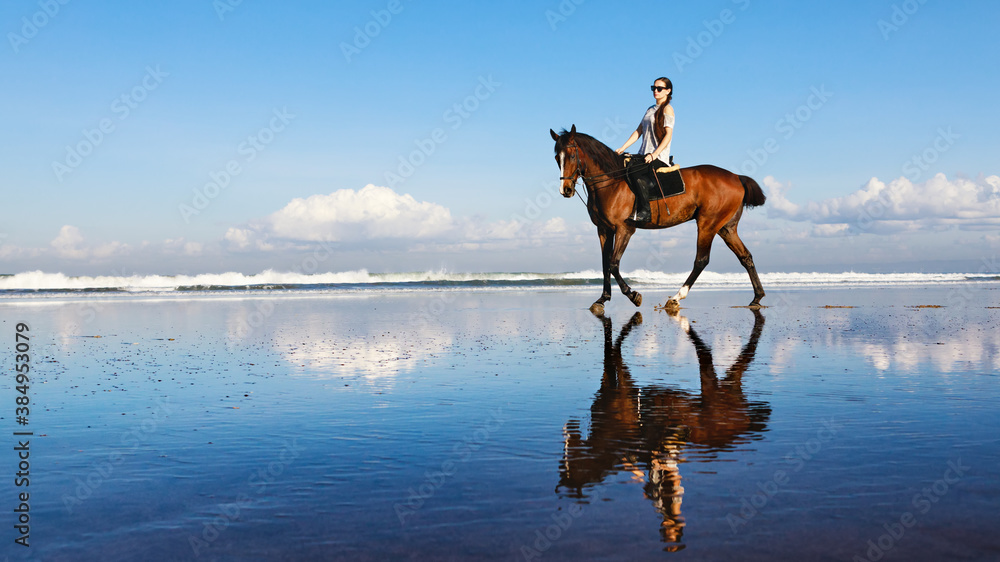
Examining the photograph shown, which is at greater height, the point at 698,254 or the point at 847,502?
the point at 698,254

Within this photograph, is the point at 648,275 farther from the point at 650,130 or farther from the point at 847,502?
the point at 847,502

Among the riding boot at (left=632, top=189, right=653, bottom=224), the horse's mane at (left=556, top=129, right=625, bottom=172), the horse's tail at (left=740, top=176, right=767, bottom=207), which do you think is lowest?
the riding boot at (left=632, top=189, right=653, bottom=224)

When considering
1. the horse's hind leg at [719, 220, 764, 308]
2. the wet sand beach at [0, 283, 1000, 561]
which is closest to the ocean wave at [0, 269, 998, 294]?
the horse's hind leg at [719, 220, 764, 308]

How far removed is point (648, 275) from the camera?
56.7 metres

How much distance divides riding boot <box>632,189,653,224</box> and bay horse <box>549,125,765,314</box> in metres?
0.13

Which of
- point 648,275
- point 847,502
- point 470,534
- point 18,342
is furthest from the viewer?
point 648,275

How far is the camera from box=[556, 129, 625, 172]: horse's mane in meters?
15.8

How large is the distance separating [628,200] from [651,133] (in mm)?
1657

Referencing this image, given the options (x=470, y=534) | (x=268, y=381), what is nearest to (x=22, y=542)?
(x=470, y=534)

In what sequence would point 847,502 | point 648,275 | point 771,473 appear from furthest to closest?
point 648,275 < point 771,473 < point 847,502

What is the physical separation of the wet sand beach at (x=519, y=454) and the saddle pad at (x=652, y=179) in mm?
7062

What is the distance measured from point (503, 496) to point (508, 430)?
1550 mm

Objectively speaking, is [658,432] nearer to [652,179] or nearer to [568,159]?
[568,159]

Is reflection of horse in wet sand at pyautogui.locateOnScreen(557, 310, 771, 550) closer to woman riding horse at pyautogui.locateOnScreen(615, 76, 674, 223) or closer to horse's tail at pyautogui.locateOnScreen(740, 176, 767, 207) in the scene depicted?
woman riding horse at pyautogui.locateOnScreen(615, 76, 674, 223)
